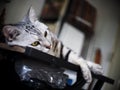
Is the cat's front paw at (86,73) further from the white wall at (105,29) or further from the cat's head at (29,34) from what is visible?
the white wall at (105,29)

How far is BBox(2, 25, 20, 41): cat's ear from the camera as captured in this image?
2.58 feet

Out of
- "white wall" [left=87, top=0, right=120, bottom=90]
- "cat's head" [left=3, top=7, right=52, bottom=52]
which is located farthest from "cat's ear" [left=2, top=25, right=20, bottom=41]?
"white wall" [left=87, top=0, right=120, bottom=90]

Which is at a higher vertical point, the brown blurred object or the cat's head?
the brown blurred object

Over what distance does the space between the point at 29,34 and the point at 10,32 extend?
9 centimetres

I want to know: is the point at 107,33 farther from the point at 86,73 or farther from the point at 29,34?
the point at 29,34

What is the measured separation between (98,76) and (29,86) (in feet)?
1.34

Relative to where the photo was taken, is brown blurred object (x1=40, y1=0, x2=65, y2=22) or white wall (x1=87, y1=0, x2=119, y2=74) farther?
white wall (x1=87, y1=0, x2=119, y2=74)

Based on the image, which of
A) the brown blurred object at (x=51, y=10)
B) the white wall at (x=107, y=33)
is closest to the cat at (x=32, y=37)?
the brown blurred object at (x=51, y=10)

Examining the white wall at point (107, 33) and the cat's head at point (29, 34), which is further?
the white wall at point (107, 33)

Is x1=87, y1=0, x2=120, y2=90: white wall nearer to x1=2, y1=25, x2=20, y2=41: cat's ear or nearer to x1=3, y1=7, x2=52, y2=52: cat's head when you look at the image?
x1=3, y1=7, x2=52, y2=52: cat's head

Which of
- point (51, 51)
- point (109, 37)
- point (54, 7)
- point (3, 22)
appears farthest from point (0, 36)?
point (109, 37)

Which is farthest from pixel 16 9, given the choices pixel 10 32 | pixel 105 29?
pixel 105 29

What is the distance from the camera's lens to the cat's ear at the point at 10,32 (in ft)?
2.58

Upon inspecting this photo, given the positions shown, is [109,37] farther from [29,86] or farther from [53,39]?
[29,86]
